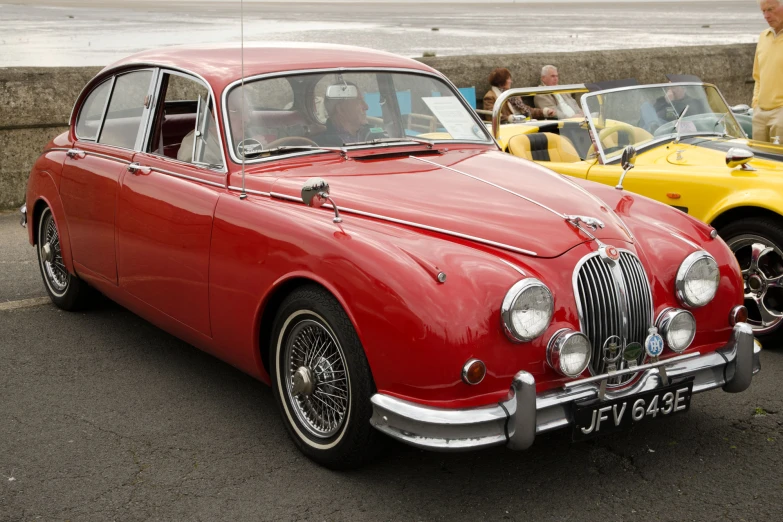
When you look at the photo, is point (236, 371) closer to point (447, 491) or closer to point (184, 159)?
point (184, 159)

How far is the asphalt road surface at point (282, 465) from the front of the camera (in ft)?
12.1

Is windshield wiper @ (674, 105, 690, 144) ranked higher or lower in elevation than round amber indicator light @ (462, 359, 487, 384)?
higher

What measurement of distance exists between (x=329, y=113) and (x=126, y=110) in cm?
149

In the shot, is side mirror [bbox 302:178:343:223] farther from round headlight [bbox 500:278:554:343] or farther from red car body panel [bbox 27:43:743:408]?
round headlight [bbox 500:278:554:343]

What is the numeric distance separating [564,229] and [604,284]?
0.31 m

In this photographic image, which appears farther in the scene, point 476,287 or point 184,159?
point 184,159

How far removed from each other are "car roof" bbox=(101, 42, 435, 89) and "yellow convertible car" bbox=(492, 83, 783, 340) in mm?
1527

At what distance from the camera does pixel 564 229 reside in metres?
3.94

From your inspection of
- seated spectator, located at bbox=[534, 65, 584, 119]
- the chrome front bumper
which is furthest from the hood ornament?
seated spectator, located at bbox=[534, 65, 584, 119]

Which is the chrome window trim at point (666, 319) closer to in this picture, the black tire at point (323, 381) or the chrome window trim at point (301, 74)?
the black tire at point (323, 381)

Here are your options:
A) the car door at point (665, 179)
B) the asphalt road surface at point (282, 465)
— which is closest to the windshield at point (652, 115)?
the car door at point (665, 179)

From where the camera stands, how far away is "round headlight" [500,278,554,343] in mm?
3490

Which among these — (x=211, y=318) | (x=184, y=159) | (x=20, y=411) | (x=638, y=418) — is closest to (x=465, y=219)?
(x=638, y=418)

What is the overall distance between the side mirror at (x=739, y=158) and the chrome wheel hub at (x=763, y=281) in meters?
0.49
